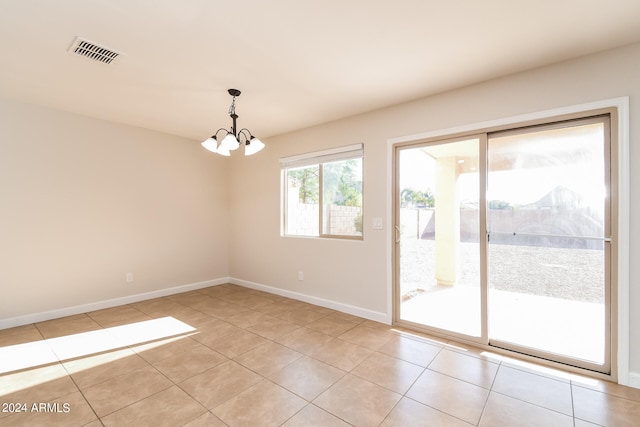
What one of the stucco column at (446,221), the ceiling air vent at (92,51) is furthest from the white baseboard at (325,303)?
the ceiling air vent at (92,51)

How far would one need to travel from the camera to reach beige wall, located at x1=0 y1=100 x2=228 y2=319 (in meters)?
3.26

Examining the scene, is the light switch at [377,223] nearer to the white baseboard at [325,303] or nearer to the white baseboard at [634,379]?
the white baseboard at [325,303]

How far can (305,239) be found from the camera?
13.7ft

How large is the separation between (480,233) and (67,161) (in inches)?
197

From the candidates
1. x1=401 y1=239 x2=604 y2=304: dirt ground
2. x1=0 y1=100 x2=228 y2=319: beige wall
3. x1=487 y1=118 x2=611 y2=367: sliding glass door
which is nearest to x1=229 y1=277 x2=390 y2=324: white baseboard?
x1=401 y1=239 x2=604 y2=304: dirt ground

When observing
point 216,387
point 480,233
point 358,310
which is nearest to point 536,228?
point 480,233

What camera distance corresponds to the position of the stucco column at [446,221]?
2973 mm

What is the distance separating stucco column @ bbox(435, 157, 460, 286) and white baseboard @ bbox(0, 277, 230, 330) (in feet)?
13.1

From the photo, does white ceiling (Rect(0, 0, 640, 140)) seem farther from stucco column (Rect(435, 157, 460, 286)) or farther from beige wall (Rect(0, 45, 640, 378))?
stucco column (Rect(435, 157, 460, 286))

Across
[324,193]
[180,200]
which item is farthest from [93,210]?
[324,193]

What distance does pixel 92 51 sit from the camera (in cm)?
220

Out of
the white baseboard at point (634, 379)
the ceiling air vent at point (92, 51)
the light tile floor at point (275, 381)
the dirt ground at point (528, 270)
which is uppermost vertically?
the ceiling air vent at point (92, 51)

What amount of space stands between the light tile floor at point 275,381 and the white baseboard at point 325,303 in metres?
0.13

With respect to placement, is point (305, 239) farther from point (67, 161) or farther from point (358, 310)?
point (67, 161)
